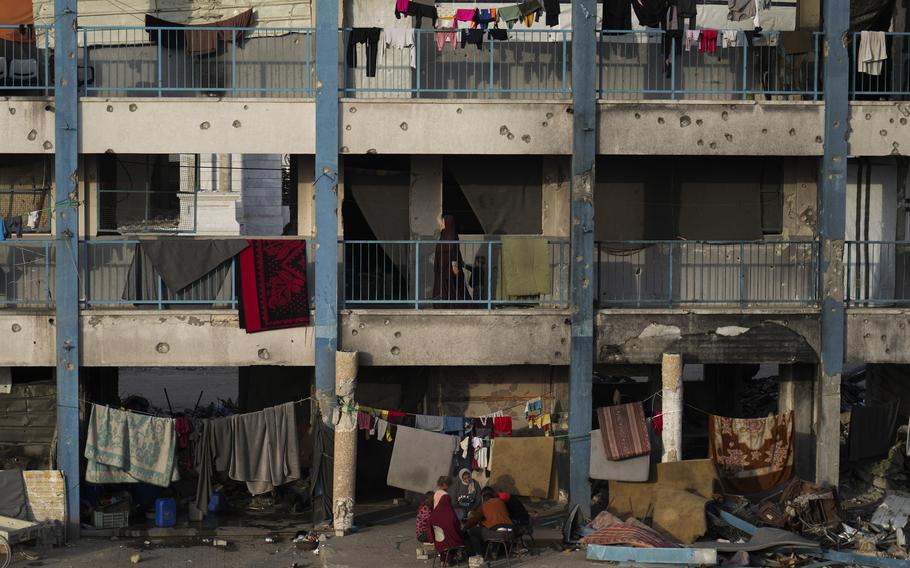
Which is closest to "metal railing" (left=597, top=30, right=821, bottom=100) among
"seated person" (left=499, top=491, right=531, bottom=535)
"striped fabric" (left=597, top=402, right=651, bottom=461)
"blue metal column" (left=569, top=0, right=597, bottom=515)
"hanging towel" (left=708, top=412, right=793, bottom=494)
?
"blue metal column" (left=569, top=0, right=597, bottom=515)

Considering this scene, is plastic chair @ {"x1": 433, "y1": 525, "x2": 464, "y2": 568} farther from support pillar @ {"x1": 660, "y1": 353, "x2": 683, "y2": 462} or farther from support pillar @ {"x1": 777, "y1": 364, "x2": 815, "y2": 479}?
support pillar @ {"x1": 777, "y1": 364, "x2": 815, "y2": 479}

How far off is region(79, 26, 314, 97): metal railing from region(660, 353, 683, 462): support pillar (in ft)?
25.4

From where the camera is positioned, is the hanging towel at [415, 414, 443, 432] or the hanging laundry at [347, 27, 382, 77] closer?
the hanging laundry at [347, 27, 382, 77]

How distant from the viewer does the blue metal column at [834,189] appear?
18547 mm

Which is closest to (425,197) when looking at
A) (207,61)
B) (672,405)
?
(207,61)

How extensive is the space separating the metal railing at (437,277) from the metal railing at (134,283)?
6.63 feet

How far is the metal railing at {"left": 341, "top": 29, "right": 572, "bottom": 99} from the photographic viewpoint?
1975 cm

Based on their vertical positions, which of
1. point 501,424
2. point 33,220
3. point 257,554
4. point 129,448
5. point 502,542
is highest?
point 33,220

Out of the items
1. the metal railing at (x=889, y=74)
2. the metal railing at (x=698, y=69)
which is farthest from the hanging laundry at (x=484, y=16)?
the metal railing at (x=889, y=74)

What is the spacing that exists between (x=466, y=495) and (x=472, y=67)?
7453 millimetres

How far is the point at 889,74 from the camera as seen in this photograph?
2062 cm

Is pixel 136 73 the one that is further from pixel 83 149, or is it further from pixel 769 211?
pixel 769 211

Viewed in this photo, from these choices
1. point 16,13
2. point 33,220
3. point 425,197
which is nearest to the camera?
point 16,13

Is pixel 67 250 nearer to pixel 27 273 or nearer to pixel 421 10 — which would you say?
pixel 27 273
